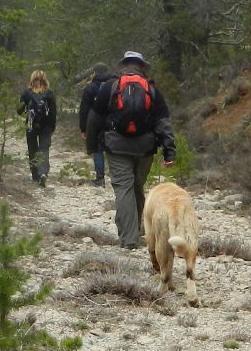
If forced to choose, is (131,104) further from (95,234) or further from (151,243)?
(95,234)

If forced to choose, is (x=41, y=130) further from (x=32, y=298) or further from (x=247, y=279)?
(x=32, y=298)

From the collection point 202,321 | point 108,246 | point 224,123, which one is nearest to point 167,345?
point 202,321

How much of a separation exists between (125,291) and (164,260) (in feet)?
1.41

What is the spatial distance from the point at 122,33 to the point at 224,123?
12.8 ft

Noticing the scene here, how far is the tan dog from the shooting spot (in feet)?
18.9

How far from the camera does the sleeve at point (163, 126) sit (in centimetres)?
748

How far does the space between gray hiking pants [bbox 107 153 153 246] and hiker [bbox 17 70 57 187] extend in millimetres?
4359

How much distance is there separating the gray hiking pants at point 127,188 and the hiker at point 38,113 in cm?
436

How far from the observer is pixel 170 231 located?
583 cm

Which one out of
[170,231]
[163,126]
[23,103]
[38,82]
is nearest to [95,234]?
[163,126]

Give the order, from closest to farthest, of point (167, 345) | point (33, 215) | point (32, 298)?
point (32, 298), point (167, 345), point (33, 215)

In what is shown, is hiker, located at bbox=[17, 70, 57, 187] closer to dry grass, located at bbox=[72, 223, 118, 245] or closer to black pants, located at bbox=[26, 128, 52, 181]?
black pants, located at bbox=[26, 128, 52, 181]

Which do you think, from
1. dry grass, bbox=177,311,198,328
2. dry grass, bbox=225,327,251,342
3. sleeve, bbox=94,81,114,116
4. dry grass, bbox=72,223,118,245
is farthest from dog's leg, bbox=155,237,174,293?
dry grass, bbox=72,223,118,245

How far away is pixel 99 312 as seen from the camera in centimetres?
548
